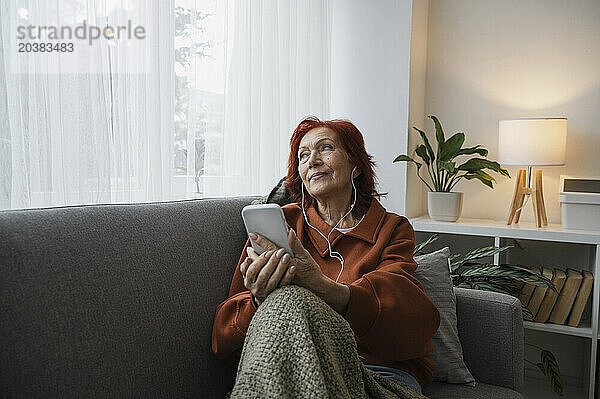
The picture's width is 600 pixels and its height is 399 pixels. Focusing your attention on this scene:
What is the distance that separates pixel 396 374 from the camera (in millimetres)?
1506

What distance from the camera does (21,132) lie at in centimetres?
157

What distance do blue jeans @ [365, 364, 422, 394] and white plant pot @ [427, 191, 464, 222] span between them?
145 cm

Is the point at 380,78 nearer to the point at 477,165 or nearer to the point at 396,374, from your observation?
the point at 477,165

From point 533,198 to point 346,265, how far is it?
158 cm

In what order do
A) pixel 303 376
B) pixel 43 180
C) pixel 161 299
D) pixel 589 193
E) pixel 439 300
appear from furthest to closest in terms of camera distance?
pixel 589 193 < pixel 439 300 < pixel 43 180 < pixel 161 299 < pixel 303 376

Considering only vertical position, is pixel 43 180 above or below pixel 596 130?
below

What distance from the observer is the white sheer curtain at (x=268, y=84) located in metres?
2.51

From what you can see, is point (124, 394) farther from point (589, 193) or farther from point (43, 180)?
point (589, 193)

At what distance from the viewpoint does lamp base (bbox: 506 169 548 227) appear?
9.11 feet

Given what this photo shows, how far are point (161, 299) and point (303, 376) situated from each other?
1.41ft

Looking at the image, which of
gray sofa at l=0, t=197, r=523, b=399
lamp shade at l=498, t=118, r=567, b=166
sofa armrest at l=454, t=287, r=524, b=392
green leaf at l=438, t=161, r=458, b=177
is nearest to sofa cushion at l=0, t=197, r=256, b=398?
gray sofa at l=0, t=197, r=523, b=399

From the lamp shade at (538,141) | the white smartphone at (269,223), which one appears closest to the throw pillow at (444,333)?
the white smartphone at (269,223)

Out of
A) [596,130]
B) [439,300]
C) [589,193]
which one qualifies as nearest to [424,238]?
[589,193]

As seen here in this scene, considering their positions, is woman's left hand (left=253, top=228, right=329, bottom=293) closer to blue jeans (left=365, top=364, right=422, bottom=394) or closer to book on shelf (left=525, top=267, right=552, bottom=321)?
blue jeans (left=365, top=364, right=422, bottom=394)
